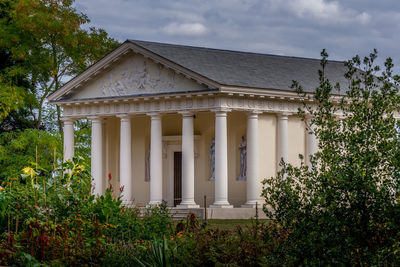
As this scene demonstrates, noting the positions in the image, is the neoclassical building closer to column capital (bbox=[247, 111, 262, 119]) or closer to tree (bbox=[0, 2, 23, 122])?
column capital (bbox=[247, 111, 262, 119])

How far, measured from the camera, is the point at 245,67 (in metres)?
37.6

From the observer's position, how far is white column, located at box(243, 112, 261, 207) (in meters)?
34.2

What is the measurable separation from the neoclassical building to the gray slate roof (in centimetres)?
8

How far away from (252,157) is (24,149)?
17.9 metres

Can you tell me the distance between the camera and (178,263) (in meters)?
13.5

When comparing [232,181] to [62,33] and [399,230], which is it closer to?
[62,33]

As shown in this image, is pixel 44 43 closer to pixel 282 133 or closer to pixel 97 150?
pixel 97 150

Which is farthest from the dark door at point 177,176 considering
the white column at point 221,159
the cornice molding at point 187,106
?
the white column at point 221,159

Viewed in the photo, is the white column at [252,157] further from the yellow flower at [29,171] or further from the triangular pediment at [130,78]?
the yellow flower at [29,171]

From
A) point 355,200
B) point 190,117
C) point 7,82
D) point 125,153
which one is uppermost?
point 7,82

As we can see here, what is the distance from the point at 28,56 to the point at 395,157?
39163mm

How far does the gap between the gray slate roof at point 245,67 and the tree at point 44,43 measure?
38.0 feet

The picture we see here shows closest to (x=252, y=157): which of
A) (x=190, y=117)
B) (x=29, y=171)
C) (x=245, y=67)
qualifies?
(x=190, y=117)

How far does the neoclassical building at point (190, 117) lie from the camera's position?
34000mm
